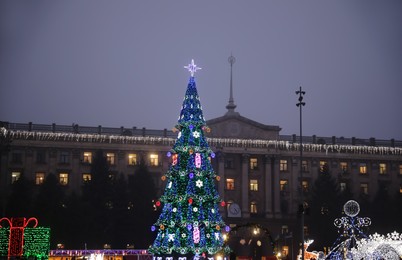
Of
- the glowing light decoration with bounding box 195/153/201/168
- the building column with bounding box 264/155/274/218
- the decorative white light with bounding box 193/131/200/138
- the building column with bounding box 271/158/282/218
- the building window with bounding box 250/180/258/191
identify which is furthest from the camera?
the building window with bounding box 250/180/258/191

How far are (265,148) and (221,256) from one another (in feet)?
148

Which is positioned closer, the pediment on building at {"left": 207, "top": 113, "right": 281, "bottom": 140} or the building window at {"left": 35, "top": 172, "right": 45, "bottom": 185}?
the building window at {"left": 35, "top": 172, "right": 45, "bottom": 185}

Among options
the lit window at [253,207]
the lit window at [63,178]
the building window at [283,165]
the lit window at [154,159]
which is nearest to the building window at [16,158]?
the lit window at [63,178]

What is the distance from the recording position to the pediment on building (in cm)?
8003

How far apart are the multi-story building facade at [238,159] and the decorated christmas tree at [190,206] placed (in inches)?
1548

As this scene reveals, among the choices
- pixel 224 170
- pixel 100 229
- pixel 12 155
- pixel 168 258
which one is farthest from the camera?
pixel 224 170

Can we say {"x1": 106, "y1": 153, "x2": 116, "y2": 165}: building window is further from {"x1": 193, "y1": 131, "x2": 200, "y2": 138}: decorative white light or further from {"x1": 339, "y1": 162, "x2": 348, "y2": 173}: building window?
{"x1": 193, "y1": 131, "x2": 200, "y2": 138}: decorative white light

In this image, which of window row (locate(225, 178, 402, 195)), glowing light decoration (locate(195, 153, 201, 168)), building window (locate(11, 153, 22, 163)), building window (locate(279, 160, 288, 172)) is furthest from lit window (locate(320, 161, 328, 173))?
glowing light decoration (locate(195, 153, 201, 168))

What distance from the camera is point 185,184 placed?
35.9 meters

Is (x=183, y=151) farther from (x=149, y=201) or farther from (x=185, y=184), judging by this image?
(x=149, y=201)

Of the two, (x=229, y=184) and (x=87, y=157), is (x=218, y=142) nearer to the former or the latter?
(x=229, y=184)

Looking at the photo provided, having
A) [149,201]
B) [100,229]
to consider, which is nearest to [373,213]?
[149,201]

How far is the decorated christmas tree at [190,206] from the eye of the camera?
35375 mm

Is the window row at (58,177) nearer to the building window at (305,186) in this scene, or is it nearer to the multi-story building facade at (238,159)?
the multi-story building facade at (238,159)
